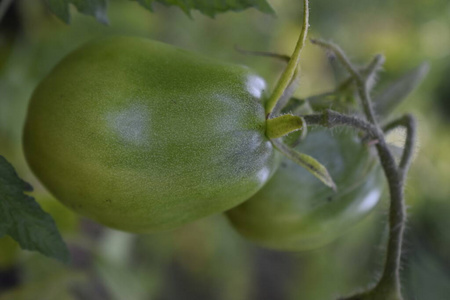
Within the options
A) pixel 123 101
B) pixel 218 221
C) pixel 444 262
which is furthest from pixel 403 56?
pixel 123 101

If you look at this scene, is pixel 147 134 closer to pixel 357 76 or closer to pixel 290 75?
pixel 290 75

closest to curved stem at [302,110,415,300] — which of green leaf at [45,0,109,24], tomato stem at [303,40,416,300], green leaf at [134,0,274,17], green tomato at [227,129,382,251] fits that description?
tomato stem at [303,40,416,300]

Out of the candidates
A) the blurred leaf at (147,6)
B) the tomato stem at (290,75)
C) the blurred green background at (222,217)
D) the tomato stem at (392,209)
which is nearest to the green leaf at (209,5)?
the blurred leaf at (147,6)

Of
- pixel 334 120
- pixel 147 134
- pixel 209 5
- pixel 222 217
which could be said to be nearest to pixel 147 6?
pixel 209 5

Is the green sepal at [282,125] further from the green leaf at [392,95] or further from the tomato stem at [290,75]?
the green leaf at [392,95]

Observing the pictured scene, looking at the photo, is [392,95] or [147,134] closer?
[147,134]

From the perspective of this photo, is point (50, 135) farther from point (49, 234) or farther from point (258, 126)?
point (258, 126)

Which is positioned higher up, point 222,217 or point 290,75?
point 290,75
